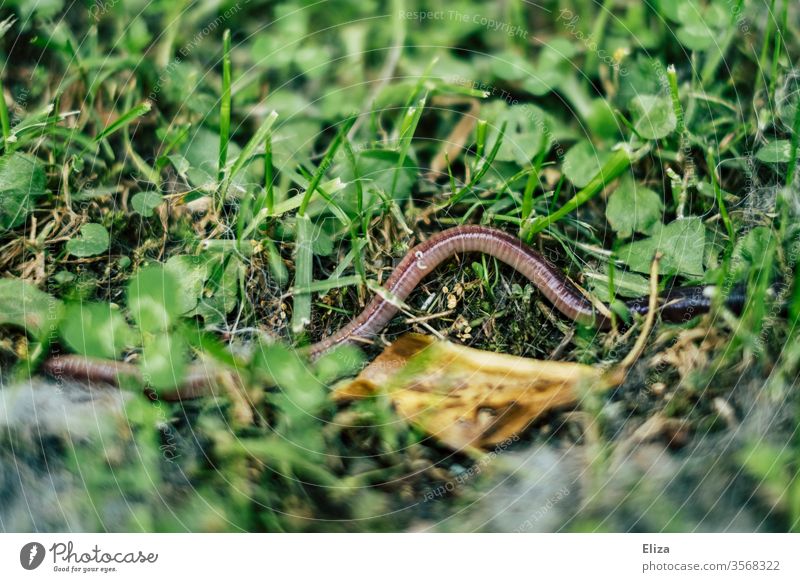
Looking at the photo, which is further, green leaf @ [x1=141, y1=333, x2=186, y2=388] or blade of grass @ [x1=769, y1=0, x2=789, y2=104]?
blade of grass @ [x1=769, y1=0, x2=789, y2=104]

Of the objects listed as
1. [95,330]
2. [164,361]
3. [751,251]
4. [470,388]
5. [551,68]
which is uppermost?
[551,68]

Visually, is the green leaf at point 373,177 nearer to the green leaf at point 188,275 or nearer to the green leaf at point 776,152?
the green leaf at point 188,275

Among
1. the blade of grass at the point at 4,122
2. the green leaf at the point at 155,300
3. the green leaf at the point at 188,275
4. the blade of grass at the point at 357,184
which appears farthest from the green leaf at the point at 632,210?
the blade of grass at the point at 4,122

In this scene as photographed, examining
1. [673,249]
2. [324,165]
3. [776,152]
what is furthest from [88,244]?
[776,152]

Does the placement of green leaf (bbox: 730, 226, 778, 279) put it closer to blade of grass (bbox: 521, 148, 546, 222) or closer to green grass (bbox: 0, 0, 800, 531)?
green grass (bbox: 0, 0, 800, 531)

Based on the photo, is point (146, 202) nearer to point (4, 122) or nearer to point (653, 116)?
point (4, 122)

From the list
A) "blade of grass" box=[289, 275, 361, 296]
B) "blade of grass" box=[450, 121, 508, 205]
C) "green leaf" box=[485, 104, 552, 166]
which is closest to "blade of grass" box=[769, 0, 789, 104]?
"green leaf" box=[485, 104, 552, 166]
